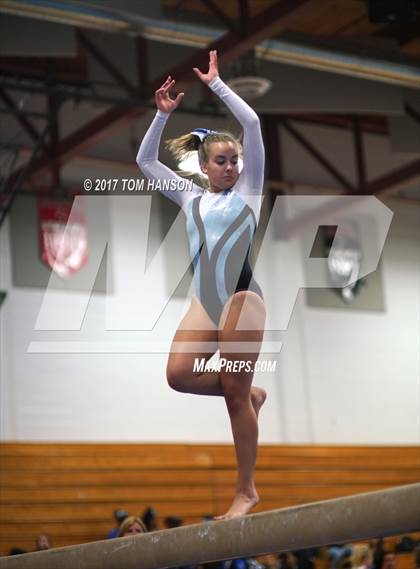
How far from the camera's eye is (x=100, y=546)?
4.45m

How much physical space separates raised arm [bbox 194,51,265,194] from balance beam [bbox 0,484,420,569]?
4.38ft

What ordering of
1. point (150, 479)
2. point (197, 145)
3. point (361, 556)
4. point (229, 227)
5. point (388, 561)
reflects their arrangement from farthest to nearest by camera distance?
1. point (150, 479)
2. point (361, 556)
3. point (388, 561)
4. point (197, 145)
5. point (229, 227)

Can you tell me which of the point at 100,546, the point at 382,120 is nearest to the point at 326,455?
the point at 382,120

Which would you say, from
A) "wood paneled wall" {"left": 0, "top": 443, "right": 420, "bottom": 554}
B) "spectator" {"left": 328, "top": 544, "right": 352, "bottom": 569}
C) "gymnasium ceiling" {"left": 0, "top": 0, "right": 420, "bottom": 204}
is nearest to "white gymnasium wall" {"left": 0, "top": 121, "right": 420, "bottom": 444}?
"wood paneled wall" {"left": 0, "top": 443, "right": 420, "bottom": 554}

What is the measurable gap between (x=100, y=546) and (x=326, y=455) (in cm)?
973

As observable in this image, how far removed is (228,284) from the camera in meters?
4.38

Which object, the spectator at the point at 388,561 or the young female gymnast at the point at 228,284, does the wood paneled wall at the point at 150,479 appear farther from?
the young female gymnast at the point at 228,284

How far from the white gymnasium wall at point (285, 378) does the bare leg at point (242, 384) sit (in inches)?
286

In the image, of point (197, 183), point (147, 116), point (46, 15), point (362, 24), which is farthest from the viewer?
point (147, 116)

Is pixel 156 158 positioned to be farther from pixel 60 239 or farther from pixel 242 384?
pixel 60 239

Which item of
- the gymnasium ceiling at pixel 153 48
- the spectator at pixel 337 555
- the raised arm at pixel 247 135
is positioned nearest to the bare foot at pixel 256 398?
the raised arm at pixel 247 135

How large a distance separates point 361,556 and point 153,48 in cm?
562

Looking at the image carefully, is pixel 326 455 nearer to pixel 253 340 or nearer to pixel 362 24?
pixel 362 24

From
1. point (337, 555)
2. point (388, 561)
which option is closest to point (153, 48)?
point (337, 555)
